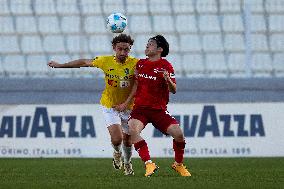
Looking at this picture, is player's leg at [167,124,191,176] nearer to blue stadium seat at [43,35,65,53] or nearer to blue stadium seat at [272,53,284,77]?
blue stadium seat at [272,53,284,77]

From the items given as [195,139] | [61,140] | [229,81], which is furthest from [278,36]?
[61,140]

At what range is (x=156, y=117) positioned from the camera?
10164 mm

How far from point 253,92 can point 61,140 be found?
3504 mm

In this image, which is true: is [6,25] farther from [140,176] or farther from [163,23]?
[140,176]

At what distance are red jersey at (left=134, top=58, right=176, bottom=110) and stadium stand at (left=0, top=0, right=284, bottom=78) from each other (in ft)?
23.3

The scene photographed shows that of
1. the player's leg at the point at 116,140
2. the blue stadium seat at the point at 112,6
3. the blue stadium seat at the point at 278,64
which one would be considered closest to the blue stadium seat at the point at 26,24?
the blue stadium seat at the point at 112,6

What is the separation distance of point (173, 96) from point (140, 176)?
587 centimetres

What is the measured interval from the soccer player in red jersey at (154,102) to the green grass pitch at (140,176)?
1.13ft

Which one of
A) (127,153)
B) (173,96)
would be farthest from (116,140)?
(173,96)

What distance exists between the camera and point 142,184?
27.8 ft

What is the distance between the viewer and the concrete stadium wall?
51.9ft

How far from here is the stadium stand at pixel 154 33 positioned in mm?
17469

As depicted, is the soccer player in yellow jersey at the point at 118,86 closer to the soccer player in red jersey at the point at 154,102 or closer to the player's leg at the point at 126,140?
the player's leg at the point at 126,140

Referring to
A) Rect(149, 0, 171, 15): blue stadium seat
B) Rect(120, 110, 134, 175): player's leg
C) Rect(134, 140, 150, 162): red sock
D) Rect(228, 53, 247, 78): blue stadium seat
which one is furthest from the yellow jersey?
Rect(149, 0, 171, 15): blue stadium seat
